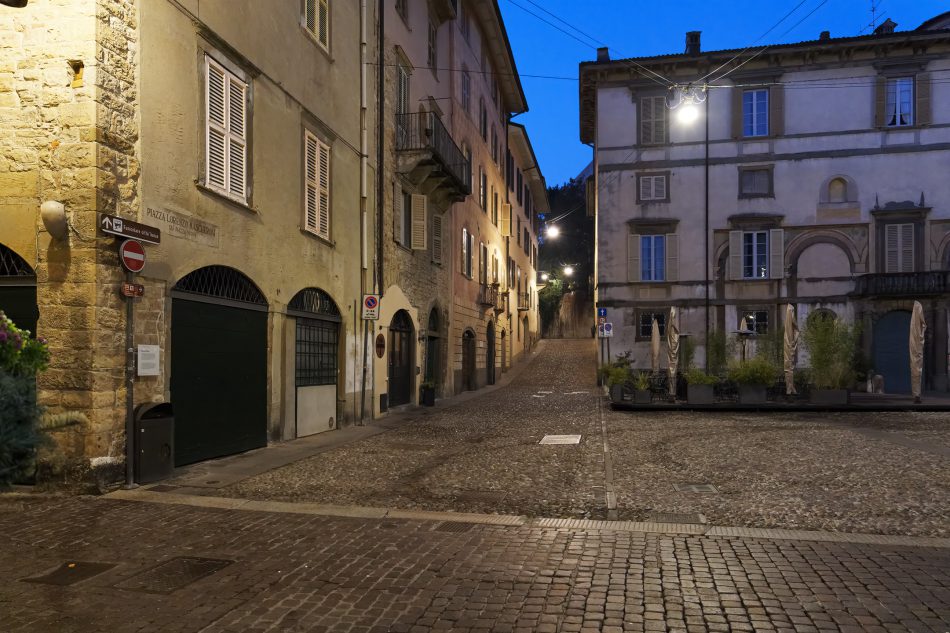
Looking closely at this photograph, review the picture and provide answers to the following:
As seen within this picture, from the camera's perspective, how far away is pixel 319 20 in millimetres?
13859

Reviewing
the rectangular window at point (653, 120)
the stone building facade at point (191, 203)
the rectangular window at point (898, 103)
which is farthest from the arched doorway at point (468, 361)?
the rectangular window at point (898, 103)

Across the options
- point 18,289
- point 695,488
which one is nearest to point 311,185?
point 18,289

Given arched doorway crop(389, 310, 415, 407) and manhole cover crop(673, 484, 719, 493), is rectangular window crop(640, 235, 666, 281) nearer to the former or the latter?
arched doorway crop(389, 310, 415, 407)

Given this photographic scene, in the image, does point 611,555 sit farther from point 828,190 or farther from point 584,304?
point 584,304

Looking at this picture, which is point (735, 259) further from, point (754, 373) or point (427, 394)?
point (427, 394)

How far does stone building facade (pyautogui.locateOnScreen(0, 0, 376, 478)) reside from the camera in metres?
7.70

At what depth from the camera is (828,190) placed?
27828 mm

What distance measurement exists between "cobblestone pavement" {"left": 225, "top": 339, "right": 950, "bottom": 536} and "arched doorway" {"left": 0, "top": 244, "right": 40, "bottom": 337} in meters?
3.03

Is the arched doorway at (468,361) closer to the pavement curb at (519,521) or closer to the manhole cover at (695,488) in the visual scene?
the manhole cover at (695,488)

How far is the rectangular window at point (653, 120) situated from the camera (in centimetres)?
2900

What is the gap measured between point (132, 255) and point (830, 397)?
663 inches

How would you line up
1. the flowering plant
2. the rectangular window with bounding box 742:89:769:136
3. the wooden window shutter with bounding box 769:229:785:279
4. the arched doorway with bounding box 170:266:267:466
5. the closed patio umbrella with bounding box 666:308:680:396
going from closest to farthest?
the flowering plant < the arched doorway with bounding box 170:266:267:466 < the closed patio umbrella with bounding box 666:308:680:396 < the wooden window shutter with bounding box 769:229:785:279 < the rectangular window with bounding box 742:89:769:136

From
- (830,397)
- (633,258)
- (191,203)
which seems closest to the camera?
(191,203)

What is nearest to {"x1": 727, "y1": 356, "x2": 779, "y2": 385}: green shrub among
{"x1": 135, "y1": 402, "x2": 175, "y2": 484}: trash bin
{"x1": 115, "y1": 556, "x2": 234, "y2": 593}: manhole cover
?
{"x1": 135, "y1": 402, "x2": 175, "y2": 484}: trash bin
